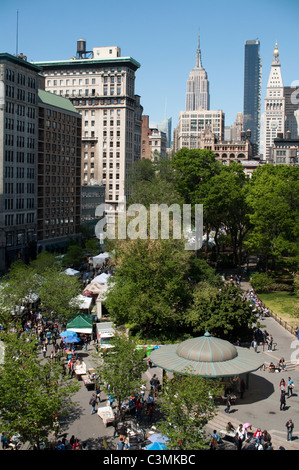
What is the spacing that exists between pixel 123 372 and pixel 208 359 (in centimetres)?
684

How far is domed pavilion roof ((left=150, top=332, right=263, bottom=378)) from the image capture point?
108 feet

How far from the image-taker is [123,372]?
96.2ft

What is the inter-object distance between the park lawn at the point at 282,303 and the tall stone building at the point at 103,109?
227ft

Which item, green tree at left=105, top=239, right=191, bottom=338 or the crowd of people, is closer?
the crowd of people

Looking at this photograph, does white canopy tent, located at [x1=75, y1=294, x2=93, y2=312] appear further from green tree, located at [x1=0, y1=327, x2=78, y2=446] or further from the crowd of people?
green tree, located at [x1=0, y1=327, x2=78, y2=446]

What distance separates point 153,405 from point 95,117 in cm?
10524

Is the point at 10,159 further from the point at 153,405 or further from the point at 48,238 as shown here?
the point at 153,405

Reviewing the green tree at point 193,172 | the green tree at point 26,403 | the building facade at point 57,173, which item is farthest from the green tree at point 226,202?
the green tree at point 26,403

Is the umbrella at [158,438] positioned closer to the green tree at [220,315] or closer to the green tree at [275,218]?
the green tree at [220,315]

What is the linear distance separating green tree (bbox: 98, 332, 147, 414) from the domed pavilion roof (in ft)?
11.5

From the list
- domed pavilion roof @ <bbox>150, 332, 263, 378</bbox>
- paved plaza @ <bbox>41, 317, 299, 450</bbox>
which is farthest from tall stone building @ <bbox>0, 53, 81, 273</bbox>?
domed pavilion roof @ <bbox>150, 332, 263, 378</bbox>

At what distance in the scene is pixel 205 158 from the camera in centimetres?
8131

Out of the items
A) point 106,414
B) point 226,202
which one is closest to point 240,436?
point 106,414
